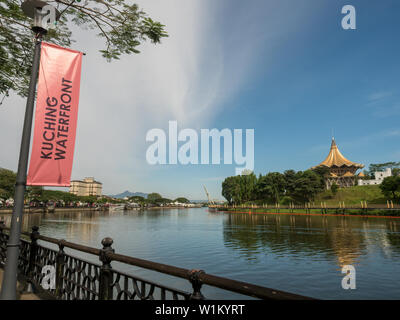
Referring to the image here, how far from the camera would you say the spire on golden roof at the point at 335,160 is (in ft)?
299

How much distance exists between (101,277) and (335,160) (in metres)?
106

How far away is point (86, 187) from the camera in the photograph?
176 metres

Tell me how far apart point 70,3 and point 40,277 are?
6.72 metres

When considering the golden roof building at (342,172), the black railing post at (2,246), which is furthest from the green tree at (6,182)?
the golden roof building at (342,172)

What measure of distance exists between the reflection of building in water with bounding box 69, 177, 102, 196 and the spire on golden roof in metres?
143

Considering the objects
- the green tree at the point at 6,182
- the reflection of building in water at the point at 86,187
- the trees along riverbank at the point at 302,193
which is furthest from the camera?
A: the reflection of building in water at the point at 86,187

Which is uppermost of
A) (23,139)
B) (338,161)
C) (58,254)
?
(338,161)

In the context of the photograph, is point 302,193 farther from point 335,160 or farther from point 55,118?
point 55,118

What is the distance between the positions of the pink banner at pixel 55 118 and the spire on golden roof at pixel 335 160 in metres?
100

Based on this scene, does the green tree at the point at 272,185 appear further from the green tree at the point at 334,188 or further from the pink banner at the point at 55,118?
the pink banner at the point at 55,118

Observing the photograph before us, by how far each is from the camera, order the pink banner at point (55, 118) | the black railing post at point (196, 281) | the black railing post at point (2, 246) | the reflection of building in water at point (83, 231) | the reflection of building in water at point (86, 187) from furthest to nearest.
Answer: the reflection of building in water at point (86, 187) → the reflection of building in water at point (83, 231) → the black railing post at point (2, 246) → the pink banner at point (55, 118) → the black railing post at point (196, 281)

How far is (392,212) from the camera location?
4325 cm
